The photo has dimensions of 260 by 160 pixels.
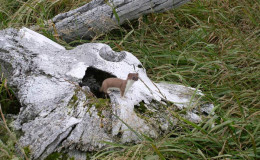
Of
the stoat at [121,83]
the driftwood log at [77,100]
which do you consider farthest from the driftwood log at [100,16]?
the stoat at [121,83]

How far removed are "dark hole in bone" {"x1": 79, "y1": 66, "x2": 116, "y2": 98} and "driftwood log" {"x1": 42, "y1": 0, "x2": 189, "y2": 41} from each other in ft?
3.75

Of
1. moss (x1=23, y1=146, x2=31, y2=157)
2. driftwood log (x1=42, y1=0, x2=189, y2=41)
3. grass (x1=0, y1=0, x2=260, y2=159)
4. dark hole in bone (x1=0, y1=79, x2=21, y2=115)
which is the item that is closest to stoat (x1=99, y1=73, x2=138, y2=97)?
grass (x1=0, y1=0, x2=260, y2=159)

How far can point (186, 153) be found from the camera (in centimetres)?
228

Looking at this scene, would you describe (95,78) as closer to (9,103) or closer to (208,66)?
(9,103)

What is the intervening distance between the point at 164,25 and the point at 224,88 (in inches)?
59.2

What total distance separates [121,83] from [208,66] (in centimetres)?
127

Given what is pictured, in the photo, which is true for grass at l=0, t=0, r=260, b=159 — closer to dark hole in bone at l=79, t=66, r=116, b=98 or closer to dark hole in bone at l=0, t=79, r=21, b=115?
dark hole in bone at l=79, t=66, r=116, b=98

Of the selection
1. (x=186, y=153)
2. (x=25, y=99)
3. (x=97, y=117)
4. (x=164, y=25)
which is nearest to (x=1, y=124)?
(x=25, y=99)

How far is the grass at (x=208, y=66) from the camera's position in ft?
7.79

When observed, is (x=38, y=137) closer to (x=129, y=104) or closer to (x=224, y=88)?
(x=129, y=104)

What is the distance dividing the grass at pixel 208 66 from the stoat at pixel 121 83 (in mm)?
451

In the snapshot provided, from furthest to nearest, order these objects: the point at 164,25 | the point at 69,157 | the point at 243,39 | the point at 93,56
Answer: the point at 164,25, the point at 243,39, the point at 93,56, the point at 69,157

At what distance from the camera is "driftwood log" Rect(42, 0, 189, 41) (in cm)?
402

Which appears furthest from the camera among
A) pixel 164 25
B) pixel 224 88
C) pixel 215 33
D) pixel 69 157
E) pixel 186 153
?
pixel 164 25
